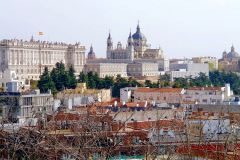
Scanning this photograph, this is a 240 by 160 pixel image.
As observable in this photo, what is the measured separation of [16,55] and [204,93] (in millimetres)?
51273

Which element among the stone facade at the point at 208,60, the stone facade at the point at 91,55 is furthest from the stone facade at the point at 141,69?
the stone facade at the point at 91,55

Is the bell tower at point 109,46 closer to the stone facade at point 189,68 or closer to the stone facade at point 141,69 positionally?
the stone facade at point 141,69

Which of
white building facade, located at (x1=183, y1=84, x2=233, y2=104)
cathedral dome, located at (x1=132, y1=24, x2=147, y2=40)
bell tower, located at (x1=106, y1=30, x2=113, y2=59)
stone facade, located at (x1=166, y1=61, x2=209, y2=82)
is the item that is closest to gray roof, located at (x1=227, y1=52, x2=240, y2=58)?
cathedral dome, located at (x1=132, y1=24, x2=147, y2=40)

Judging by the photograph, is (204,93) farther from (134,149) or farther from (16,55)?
(16,55)

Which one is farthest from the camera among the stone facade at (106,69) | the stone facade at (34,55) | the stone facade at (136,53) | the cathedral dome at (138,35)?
the cathedral dome at (138,35)

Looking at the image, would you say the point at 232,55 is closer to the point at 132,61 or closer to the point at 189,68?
the point at 189,68

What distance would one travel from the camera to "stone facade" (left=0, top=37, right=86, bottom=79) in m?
100

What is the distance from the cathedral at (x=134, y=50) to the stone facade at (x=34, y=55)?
11617 millimetres

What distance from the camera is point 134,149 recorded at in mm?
19594

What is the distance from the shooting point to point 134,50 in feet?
443

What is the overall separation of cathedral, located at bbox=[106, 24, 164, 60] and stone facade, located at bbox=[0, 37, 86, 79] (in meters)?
11.6

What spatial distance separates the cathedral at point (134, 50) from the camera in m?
129

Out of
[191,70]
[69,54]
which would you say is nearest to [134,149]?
[69,54]

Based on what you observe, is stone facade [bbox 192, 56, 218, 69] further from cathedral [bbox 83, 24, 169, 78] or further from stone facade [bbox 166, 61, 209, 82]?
stone facade [bbox 166, 61, 209, 82]
